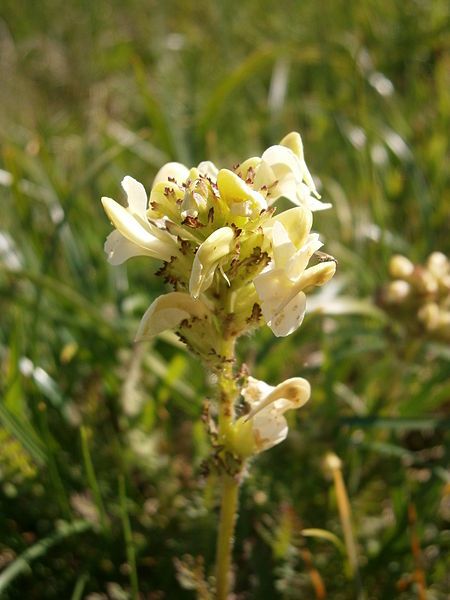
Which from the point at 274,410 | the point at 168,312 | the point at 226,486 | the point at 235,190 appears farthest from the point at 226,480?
the point at 235,190

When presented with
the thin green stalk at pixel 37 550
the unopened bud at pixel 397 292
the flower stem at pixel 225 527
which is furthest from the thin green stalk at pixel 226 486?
the unopened bud at pixel 397 292

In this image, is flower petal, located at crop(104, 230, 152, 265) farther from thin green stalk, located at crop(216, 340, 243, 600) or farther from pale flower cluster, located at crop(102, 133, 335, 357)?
thin green stalk, located at crop(216, 340, 243, 600)

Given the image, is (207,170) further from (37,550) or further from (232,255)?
(37,550)

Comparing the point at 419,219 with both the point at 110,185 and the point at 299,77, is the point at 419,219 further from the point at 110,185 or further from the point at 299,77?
the point at 299,77

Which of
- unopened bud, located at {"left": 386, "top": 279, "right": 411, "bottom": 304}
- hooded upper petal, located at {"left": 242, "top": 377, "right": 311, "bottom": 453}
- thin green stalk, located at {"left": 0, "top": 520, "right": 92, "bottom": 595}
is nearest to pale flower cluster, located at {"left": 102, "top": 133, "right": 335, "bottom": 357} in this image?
hooded upper petal, located at {"left": 242, "top": 377, "right": 311, "bottom": 453}

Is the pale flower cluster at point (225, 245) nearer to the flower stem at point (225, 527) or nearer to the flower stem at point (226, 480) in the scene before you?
the flower stem at point (226, 480)

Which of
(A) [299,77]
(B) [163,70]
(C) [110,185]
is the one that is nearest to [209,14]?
(B) [163,70]
